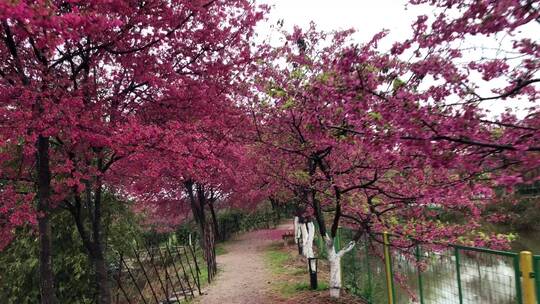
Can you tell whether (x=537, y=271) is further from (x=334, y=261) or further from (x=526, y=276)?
(x=334, y=261)

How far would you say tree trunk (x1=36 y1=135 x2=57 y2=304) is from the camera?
6125 millimetres

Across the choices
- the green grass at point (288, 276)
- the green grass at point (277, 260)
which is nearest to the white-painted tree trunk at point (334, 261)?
the green grass at point (288, 276)

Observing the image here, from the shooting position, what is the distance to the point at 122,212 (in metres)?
13.7

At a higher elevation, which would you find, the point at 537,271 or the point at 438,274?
the point at 537,271

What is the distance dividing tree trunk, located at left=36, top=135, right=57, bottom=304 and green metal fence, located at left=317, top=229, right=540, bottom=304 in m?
5.41

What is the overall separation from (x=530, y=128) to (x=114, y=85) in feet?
22.1

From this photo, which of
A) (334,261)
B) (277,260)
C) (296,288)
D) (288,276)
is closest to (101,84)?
(334,261)

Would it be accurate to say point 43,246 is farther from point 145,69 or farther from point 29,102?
point 145,69

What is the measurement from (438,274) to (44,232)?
582cm

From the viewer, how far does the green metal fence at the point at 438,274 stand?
14.8 ft

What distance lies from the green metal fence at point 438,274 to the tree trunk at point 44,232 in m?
5.41

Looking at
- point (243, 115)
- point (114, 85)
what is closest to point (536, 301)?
point (243, 115)

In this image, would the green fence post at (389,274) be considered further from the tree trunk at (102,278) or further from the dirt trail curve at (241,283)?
the tree trunk at (102,278)

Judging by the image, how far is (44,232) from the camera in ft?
20.5
